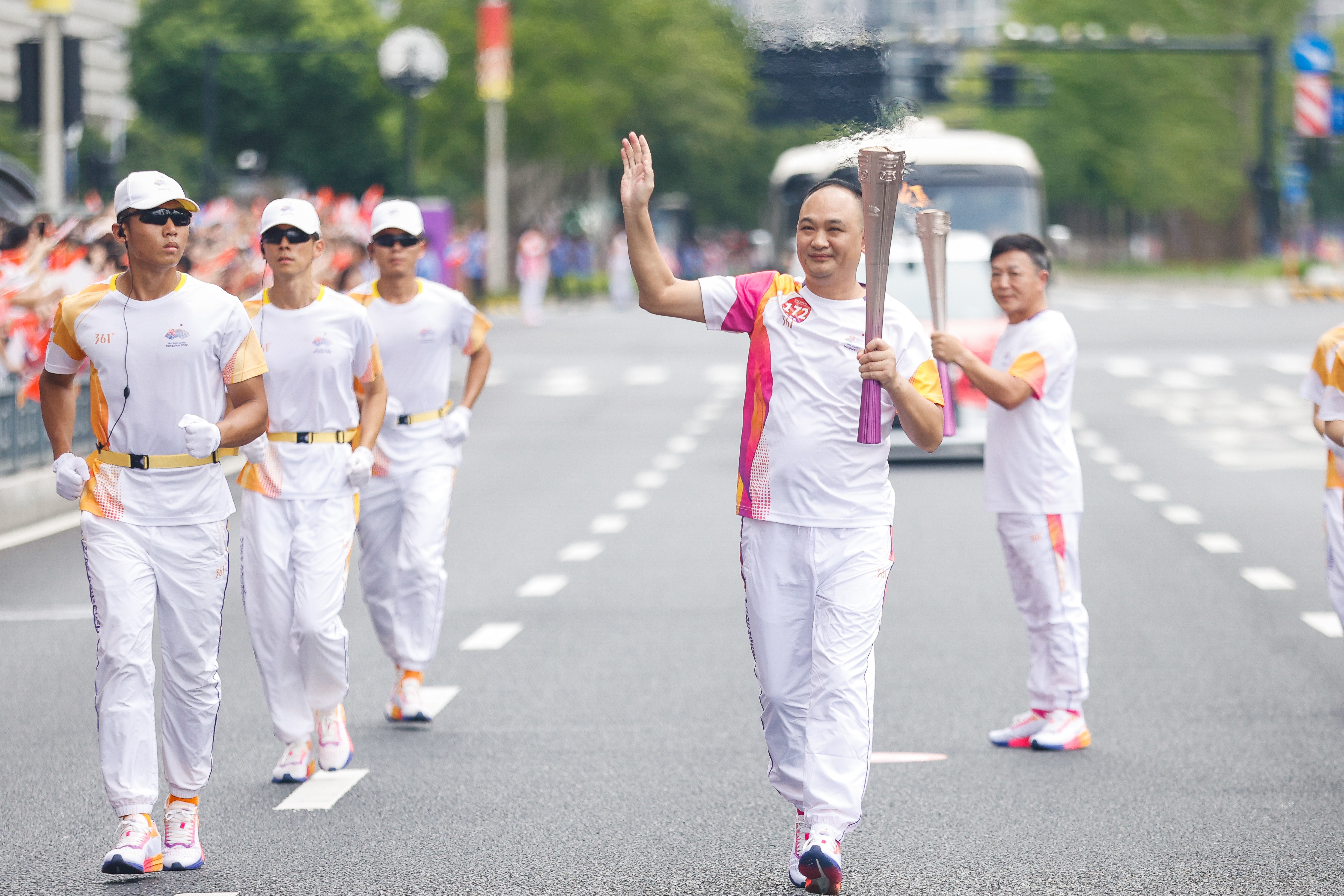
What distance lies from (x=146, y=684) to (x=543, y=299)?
5131 centimetres

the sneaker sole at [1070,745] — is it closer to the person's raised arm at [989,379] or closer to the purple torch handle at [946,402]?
the person's raised arm at [989,379]

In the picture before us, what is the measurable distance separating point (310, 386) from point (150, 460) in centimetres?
133

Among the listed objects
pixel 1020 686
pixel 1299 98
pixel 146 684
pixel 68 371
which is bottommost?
pixel 1020 686

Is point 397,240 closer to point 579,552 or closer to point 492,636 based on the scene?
point 492,636

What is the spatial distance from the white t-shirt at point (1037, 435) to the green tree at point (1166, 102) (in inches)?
2287

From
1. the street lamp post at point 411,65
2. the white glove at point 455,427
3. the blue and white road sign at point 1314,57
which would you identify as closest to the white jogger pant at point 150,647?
the white glove at point 455,427

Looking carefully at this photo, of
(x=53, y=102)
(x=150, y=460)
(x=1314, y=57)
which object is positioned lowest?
(x=150, y=460)

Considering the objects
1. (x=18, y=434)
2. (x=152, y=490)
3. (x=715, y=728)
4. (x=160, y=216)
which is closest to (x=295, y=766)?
(x=152, y=490)

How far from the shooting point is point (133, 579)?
5.87m

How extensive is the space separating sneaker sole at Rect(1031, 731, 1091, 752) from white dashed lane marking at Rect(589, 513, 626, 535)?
6.52 metres

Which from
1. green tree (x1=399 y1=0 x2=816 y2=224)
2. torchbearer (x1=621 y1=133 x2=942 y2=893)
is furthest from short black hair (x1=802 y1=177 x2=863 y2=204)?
green tree (x1=399 y1=0 x2=816 y2=224)

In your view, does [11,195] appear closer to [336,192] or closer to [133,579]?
[133,579]

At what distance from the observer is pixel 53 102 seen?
62.6ft

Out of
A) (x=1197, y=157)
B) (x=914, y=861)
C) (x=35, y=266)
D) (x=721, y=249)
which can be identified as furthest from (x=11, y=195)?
(x=721, y=249)
